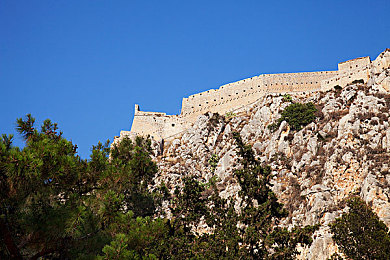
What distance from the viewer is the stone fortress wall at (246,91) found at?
167 ft

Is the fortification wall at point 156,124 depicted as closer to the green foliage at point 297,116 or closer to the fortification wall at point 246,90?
the fortification wall at point 246,90

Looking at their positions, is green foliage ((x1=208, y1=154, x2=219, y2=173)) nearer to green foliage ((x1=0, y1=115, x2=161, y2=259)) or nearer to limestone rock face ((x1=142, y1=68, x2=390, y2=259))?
limestone rock face ((x1=142, y1=68, x2=390, y2=259))

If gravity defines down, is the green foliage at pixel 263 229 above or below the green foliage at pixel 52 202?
above

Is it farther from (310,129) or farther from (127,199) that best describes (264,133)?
(127,199)

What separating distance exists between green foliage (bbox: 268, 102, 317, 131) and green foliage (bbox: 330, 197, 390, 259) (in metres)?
21.0

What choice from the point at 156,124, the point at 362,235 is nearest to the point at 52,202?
the point at 362,235

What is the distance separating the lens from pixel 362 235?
21.9m

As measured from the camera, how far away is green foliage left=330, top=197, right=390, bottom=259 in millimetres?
20938

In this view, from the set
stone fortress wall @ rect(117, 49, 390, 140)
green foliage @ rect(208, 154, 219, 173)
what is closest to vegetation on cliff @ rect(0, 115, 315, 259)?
green foliage @ rect(208, 154, 219, 173)

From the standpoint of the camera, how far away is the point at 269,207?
784 inches

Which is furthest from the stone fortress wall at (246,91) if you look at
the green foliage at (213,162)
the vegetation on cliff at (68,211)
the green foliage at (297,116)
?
the vegetation on cliff at (68,211)

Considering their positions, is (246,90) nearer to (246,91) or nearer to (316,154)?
(246,91)

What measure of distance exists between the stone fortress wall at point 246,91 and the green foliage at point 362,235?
28.4 meters

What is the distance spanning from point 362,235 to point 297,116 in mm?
24497
